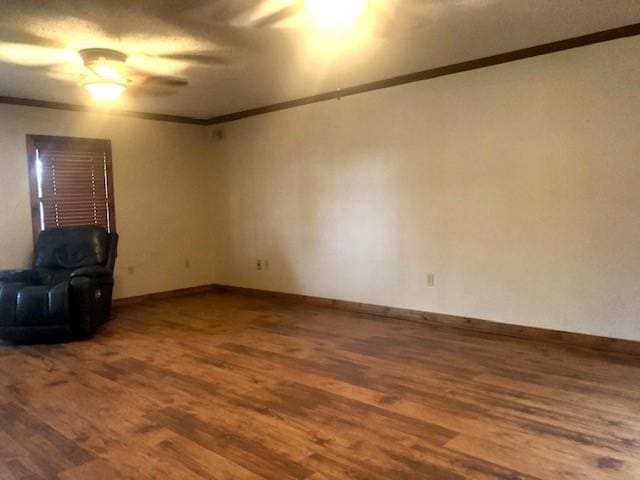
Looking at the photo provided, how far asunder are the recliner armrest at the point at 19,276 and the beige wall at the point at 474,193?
2597 millimetres

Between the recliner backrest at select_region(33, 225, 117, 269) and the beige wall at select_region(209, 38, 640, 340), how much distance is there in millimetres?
1953

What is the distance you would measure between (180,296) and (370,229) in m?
2.87

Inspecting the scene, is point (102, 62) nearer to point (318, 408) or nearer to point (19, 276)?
point (19, 276)

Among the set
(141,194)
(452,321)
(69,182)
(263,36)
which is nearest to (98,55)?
(263,36)

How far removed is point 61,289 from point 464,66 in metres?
4.04

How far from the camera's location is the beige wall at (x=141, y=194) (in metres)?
5.18

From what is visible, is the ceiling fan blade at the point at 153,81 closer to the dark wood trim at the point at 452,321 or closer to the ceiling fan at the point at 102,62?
the ceiling fan at the point at 102,62

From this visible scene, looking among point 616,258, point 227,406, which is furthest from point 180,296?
point 616,258

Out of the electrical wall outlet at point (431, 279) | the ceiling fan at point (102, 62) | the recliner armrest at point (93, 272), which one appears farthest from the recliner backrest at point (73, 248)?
the electrical wall outlet at point (431, 279)

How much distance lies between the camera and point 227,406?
2.92 m

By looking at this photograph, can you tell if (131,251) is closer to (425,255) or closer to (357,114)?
(357,114)

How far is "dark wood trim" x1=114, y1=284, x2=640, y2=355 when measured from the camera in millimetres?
3826

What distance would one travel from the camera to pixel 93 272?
468cm

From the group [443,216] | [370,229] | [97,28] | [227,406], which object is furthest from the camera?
[370,229]
